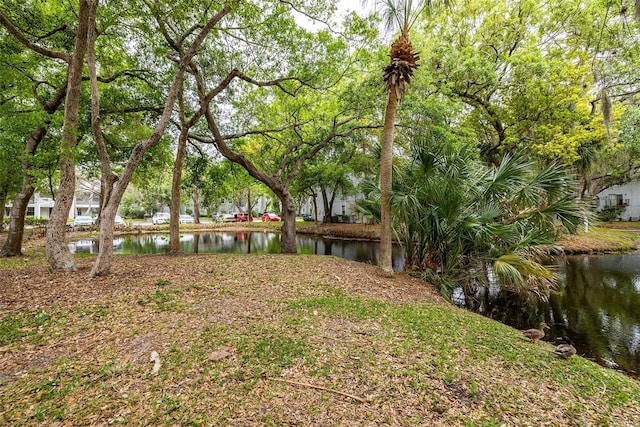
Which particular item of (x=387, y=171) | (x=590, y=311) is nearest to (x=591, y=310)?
(x=590, y=311)

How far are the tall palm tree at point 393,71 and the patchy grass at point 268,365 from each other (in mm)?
2366

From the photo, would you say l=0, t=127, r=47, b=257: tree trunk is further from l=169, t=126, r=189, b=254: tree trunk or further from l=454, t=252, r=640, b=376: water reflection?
l=454, t=252, r=640, b=376: water reflection

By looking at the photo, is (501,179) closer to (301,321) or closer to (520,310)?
(520,310)

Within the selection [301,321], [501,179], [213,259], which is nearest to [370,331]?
[301,321]

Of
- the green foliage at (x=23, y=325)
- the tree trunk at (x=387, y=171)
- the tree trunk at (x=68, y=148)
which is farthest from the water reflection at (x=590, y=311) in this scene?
the tree trunk at (x=68, y=148)

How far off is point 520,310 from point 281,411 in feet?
22.8

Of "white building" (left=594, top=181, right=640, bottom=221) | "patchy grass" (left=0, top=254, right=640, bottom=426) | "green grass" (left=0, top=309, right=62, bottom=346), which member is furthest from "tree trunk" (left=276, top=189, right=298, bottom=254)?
"white building" (left=594, top=181, right=640, bottom=221)

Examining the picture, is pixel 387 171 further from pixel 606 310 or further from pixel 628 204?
pixel 628 204

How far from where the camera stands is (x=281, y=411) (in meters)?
2.47

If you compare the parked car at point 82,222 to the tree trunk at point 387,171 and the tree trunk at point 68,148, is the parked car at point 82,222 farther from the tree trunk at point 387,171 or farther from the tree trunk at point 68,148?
the tree trunk at point 387,171

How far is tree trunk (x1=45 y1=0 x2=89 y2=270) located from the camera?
5.36 metres

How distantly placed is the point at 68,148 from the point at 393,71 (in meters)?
6.90

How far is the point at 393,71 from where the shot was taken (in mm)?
6754

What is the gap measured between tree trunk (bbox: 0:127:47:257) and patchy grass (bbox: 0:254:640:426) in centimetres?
396
